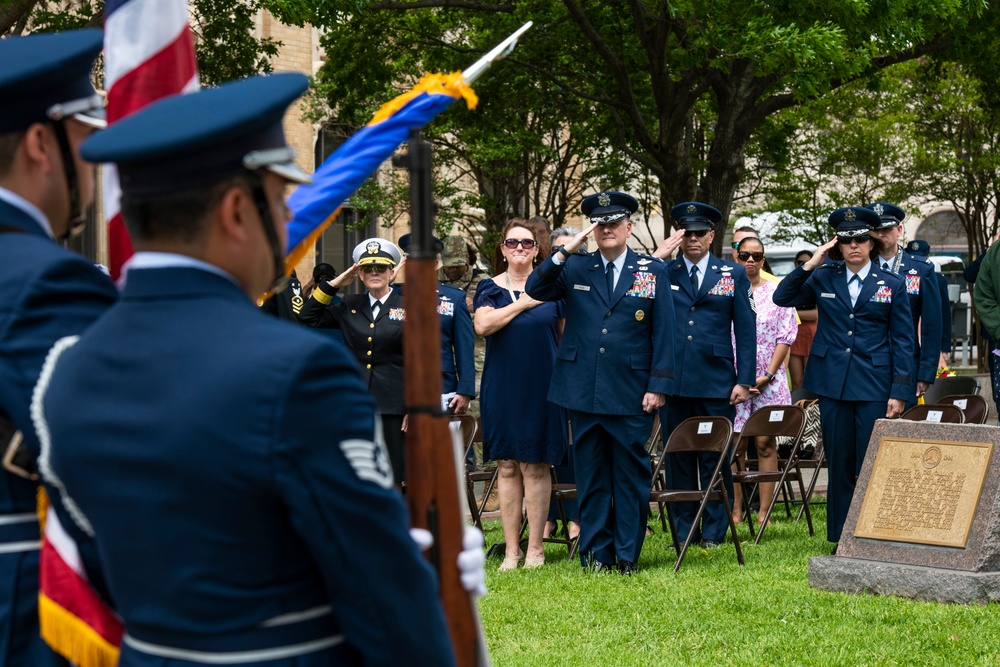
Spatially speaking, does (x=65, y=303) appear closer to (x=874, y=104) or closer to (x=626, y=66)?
(x=626, y=66)

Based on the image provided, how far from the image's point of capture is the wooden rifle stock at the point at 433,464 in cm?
233

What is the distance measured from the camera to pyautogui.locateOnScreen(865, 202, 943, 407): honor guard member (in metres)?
9.58

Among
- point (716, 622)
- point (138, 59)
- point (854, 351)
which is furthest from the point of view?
point (854, 351)

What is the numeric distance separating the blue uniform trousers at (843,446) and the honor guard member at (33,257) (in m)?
7.41

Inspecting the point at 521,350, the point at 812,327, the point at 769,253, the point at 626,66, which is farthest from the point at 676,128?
the point at 769,253

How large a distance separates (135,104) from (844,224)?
7044 mm

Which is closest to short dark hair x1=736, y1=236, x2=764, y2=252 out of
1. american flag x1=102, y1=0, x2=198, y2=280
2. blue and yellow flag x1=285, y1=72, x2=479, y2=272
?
blue and yellow flag x1=285, y1=72, x2=479, y2=272

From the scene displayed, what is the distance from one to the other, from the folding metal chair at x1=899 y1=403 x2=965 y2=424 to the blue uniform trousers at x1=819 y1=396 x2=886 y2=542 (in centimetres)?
26

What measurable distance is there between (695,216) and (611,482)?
7.00 ft

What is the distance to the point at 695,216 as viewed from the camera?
9.70m

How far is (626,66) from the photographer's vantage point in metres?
18.2

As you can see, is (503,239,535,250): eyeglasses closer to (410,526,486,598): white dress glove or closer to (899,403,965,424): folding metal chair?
(899,403,965,424): folding metal chair

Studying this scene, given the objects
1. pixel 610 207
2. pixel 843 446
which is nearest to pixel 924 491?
pixel 843 446

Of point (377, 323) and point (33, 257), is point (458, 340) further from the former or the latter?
point (33, 257)
